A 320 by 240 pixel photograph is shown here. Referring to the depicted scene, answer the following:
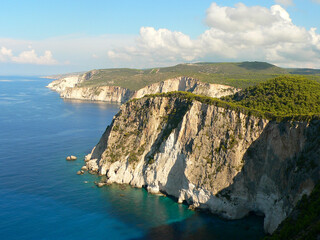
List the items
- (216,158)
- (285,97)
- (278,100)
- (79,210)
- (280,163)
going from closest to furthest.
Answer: (280,163) → (79,210) → (216,158) → (278,100) → (285,97)

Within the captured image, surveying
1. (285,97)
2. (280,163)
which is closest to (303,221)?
(280,163)

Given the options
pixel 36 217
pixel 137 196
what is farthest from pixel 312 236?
pixel 36 217

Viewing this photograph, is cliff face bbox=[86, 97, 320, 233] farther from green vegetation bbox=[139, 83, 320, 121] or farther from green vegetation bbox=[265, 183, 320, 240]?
green vegetation bbox=[265, 183, 320, 240]

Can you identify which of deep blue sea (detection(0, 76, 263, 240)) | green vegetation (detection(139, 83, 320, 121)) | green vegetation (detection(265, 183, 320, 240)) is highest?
green vegetation (detection(139, 83, 320, 121))

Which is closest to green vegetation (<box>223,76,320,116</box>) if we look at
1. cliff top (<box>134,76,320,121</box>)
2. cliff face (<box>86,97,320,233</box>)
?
cliff top (<box>134,76,320,121</box>)

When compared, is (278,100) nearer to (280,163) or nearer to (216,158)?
(280,163)
